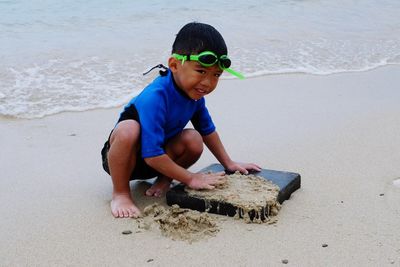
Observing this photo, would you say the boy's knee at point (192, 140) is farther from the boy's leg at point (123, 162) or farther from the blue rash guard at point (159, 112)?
the boy's leg at point (123, 162)

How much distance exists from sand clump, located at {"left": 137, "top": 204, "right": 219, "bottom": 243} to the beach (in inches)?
1.9

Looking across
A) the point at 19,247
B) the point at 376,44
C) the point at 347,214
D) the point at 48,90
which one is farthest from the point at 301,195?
the point at 376,44

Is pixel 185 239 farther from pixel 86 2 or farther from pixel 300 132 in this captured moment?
pixel 86 2

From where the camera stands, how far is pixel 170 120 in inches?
112

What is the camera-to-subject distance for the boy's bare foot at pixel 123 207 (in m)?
2.72

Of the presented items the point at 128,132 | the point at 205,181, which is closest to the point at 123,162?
the point at 128,132

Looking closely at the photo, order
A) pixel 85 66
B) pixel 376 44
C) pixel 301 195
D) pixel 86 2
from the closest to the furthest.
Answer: pixel 301 195 → pixel 85 66 → pixel 376 44 → pixel 86 2

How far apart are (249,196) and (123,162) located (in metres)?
0.62

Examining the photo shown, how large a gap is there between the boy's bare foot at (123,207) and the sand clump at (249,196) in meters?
0.27

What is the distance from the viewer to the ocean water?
5.07 metres

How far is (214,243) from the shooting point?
7.97 ft

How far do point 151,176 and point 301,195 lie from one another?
30.3 inches

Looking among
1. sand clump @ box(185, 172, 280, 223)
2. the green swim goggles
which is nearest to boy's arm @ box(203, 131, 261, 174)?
sand clump @ box(185, 172, 280, 223)

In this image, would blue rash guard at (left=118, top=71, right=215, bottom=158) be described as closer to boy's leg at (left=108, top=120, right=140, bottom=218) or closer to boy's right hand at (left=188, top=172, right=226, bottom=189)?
boy's leg at (left=108, top=120, right=140, bottom=218)
